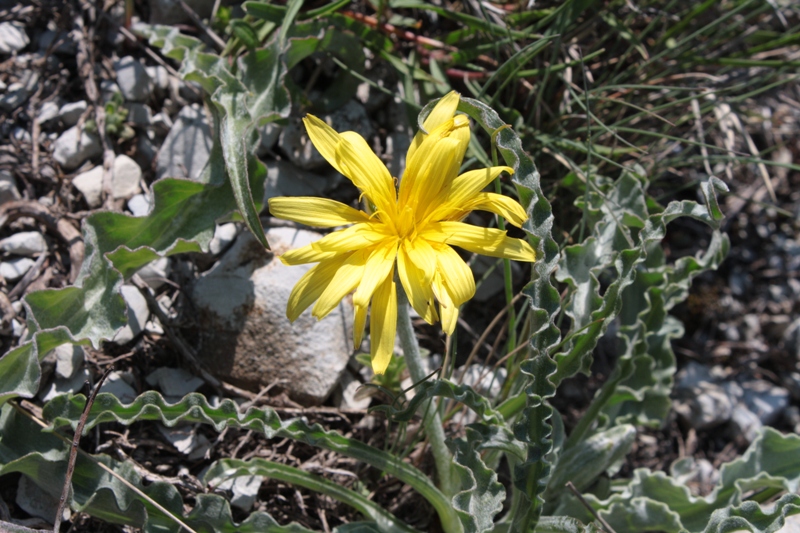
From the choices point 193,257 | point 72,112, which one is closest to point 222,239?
point 193,257

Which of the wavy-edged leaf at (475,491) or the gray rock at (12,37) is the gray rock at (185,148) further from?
the wavy-edged leaf at (475,491)

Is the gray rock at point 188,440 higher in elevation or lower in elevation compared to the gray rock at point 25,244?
lower

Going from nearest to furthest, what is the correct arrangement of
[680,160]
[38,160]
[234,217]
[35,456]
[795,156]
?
[35,456]
[234,217]
[38,160]
[680,160]
[795,156]

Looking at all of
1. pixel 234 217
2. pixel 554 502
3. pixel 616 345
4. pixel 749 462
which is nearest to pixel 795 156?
pixel 616 345

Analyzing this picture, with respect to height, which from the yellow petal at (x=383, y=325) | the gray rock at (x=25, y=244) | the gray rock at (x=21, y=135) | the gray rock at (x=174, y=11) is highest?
the gray rock at (x=174, y=11)

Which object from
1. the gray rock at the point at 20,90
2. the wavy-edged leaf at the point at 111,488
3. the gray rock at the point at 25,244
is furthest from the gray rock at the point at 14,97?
the wavy-edged leaf at the point at 111,488

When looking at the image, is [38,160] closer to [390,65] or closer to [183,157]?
[183,157]
